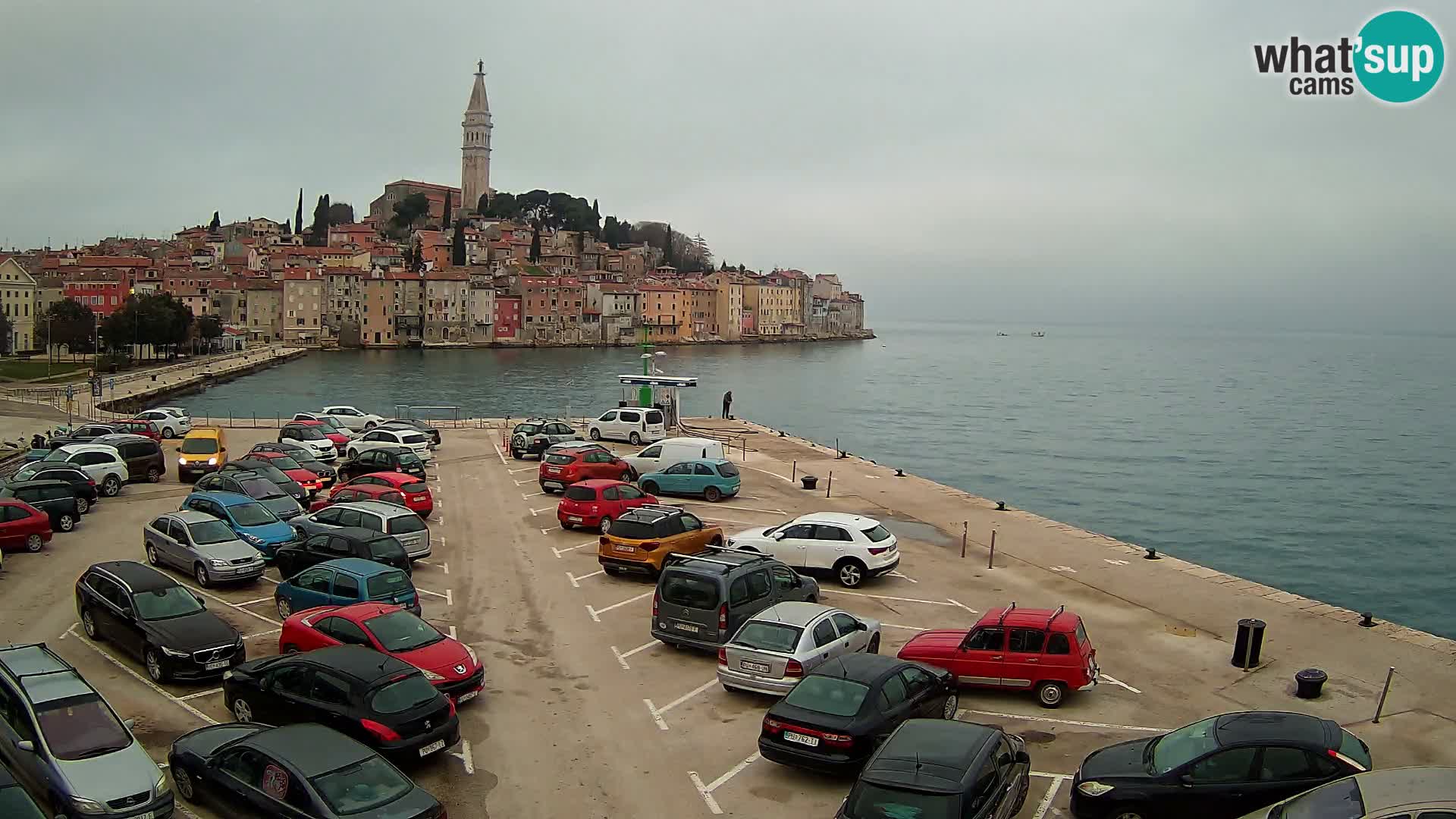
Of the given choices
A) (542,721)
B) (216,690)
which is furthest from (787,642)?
(216,690)

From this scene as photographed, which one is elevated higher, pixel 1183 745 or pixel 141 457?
pixel 1183 745

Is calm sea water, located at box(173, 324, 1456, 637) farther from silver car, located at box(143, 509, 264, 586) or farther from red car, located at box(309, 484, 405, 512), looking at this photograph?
silver car, located at box(143, 509, 264, 586)

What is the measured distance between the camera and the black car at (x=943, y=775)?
7348 millimetres

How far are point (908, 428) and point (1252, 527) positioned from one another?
108ft

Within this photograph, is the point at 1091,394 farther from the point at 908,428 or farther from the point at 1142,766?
the point at 1142,766

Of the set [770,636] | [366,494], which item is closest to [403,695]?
[770,636]

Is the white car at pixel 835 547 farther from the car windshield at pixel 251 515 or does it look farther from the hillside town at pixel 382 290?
the hillside town at pixel 382 290

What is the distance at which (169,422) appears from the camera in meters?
37.1

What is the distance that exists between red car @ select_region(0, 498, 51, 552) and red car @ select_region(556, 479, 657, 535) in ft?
30.0

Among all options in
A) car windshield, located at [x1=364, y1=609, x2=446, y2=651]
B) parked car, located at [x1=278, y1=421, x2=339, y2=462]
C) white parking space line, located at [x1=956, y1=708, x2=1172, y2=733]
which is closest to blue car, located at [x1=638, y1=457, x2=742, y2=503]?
parked car, located at [x1=278, y1=421, x2=339, y2=462]

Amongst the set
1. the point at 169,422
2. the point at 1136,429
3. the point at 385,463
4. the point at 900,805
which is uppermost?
the point at 900,805

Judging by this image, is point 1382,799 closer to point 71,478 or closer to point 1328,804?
point 1328,804

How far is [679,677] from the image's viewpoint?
1262 centimetres

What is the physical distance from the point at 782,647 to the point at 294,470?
58.0ft
